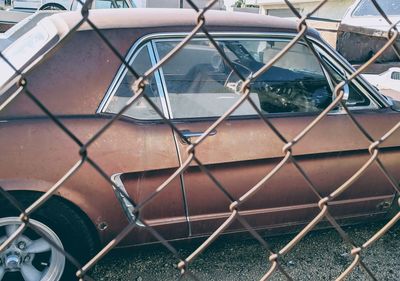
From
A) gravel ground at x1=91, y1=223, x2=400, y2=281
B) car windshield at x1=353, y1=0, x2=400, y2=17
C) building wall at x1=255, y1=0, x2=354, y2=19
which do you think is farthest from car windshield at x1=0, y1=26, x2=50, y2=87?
building wall at x1=255, y1=0, x2=354, y2=19

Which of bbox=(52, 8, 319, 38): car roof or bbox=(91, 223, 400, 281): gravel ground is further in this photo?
bbox=(91, 223, 400, 281): gravel ground

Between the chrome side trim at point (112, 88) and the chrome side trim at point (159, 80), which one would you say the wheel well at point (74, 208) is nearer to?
the chrome side trim at point (112, 88)

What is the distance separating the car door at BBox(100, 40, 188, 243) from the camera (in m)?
1.98

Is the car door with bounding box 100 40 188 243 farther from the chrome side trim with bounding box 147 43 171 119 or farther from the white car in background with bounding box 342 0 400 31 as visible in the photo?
the white car in background with bounding box 342 0 400 31

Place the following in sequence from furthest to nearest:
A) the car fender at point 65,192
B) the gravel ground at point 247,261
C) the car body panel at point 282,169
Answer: the gravel ground at point 247,261 < the car body panel at point 282,169 < the car fender at point 65,192

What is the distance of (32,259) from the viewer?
6.75 feet

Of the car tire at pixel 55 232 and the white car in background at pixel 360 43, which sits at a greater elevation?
the white car in background at pixel 360 43

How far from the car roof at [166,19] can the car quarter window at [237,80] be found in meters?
0.10

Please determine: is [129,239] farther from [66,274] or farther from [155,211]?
[66,274]

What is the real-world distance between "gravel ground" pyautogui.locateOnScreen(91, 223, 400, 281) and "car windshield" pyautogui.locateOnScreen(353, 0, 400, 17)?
3.84 m

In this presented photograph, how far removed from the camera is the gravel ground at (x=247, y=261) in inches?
92.4

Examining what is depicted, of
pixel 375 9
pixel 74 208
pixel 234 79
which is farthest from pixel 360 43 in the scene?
pixel 74 208

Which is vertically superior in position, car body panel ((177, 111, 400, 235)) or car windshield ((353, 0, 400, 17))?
car windshield ((353, 0, 400, 17))

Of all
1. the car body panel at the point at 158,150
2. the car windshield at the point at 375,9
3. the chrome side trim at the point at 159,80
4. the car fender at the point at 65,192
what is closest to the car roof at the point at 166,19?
the car body panel at the point at 158,150
